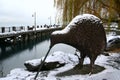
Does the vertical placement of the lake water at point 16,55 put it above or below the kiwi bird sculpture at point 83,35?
below

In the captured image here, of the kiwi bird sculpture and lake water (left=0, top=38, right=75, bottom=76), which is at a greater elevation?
the kiwi bird sculpture

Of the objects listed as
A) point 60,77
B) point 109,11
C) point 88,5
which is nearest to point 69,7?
point 88,5

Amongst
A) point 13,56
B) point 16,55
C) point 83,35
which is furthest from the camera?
point 16,55

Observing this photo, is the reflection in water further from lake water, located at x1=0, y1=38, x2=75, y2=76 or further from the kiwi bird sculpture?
the kiwi bird sculpture

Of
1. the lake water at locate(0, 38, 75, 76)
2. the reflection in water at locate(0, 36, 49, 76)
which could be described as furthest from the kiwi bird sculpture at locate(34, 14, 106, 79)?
the lake water at locate(0, 38, 75, 76)

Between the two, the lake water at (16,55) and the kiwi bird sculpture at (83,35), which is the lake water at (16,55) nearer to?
the lake water at (16,55)

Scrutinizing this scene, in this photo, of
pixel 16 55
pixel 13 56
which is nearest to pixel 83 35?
pixel 13 56

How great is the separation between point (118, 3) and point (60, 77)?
497 cm

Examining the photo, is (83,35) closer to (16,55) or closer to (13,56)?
(13,56)

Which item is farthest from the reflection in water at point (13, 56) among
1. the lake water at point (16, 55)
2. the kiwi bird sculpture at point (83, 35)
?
the kiwi bird sculpture at point (83, 35)

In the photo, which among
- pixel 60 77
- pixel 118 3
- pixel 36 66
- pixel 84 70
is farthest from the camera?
pixel 118 3

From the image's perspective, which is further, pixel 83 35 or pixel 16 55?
pixel 16 55

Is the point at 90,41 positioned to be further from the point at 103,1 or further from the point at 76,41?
the point at 103,1

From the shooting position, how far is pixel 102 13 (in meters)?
13.0
